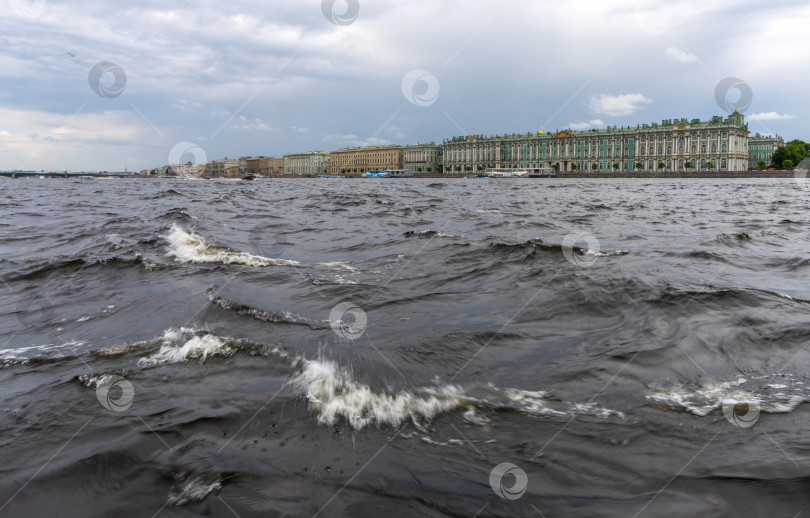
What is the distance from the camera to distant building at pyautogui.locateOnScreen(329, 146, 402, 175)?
5490 inches

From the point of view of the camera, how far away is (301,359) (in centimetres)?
310

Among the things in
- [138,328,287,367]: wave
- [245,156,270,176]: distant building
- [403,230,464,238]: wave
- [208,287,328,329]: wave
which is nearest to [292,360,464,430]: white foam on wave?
→ [138,328,287,367]: wave

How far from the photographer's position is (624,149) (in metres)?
104

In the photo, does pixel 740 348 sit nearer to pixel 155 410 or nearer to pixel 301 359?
pixel 301 359

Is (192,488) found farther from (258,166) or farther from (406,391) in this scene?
(258,166)

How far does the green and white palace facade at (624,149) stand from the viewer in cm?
9256

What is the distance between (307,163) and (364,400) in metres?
167

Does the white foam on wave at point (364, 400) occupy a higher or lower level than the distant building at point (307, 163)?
lower

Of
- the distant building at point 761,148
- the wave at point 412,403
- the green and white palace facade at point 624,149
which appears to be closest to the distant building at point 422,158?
the green and white palace facade at point 624,149

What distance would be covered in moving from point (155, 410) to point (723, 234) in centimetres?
1032

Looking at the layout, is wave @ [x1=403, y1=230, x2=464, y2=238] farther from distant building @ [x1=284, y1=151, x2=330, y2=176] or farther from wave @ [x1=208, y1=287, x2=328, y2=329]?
distant building @ [x1=284, y1=151, x2=330, y2=176]

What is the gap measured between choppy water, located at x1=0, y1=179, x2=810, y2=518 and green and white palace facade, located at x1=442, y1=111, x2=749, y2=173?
10395 centimetres

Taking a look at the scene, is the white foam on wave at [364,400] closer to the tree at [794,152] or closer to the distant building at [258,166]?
the tree at [794,152]

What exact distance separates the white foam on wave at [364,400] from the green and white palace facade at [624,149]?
105971 millimetres
